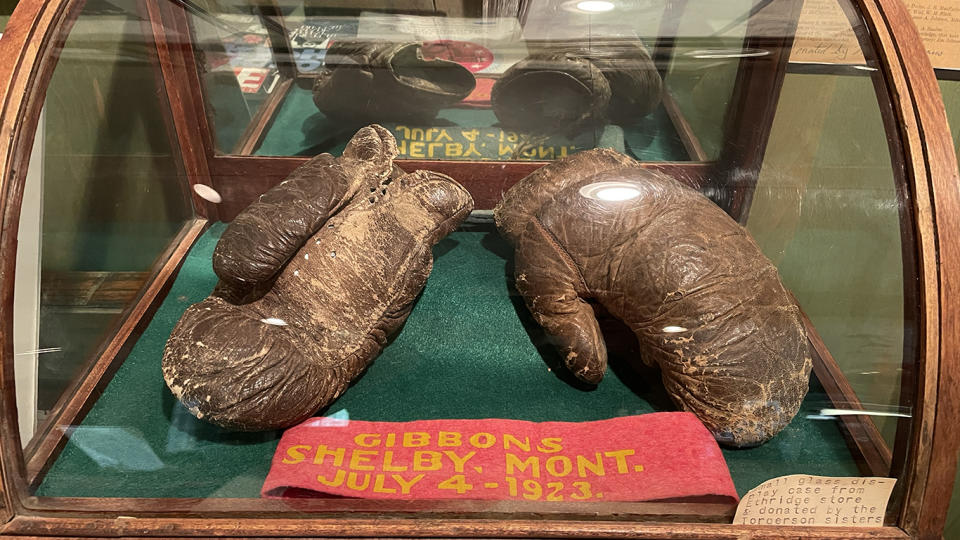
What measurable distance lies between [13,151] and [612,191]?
3.46 ft

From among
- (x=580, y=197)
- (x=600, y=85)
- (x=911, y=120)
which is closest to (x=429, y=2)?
(x=600, y=85)

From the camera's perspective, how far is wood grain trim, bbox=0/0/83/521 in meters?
0.94

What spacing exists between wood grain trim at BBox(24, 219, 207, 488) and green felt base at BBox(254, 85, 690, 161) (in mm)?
329

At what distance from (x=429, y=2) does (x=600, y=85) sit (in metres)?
0.45

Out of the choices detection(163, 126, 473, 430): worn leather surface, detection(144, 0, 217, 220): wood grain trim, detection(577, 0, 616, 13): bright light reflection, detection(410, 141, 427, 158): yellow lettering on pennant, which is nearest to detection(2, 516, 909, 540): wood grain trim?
detection(163, 126, 473, 430): worn leather surface

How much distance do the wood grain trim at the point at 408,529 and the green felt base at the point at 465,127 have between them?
2.97ft

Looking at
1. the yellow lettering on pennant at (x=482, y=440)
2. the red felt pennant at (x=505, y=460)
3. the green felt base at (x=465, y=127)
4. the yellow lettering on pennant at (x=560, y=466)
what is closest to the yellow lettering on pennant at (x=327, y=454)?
the red felt pennant at (x=505, y=460)

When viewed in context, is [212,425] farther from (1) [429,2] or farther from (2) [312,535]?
(1) [429,2]

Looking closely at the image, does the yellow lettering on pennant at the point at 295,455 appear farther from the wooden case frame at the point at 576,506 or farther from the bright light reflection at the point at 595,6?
the bright light reflection at the point at 595,6

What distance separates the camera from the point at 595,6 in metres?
1.47

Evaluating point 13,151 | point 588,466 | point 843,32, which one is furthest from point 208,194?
point 843,32

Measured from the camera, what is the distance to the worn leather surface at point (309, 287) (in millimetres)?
1146

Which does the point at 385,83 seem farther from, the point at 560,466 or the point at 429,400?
the point at 560,466

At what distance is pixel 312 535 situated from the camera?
97 centimetres
